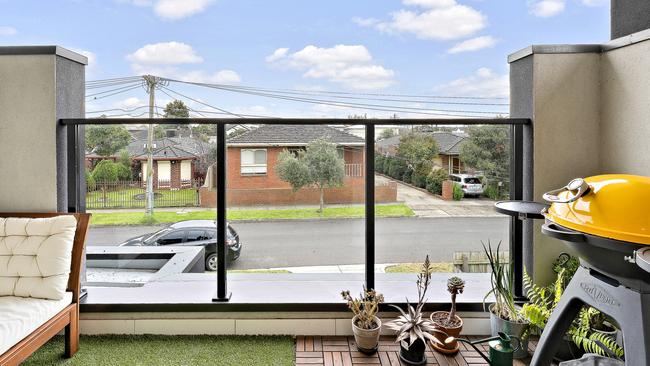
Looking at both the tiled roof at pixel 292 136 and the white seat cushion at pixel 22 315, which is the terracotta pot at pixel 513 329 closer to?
the tiled roof at pixel 292 136

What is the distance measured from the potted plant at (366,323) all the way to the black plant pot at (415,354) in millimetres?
205

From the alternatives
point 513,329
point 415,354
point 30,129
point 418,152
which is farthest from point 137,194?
point 513,329

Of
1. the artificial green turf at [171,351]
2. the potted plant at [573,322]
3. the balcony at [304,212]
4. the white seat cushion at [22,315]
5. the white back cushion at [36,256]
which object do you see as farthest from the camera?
the balcony at [304,212]

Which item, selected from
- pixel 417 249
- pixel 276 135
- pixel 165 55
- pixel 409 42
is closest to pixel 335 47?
pixel 409 42

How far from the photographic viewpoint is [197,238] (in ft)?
8.52

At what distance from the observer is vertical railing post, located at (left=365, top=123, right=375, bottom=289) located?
2494 mm

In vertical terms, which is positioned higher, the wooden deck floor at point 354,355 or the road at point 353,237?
the road at point 353,237

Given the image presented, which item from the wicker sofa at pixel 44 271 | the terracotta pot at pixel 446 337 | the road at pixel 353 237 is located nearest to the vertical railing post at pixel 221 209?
the road at pixel 353 237

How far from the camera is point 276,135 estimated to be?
2525mm

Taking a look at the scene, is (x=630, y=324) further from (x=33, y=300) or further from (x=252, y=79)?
(x=252, y=79)

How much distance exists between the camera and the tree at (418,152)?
254 cm

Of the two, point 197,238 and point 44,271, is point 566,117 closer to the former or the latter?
point 197,238

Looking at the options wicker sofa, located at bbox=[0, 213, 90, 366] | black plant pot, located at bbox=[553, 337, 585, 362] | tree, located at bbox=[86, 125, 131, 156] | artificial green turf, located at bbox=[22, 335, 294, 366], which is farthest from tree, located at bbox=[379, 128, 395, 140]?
wicker sofa, located at bbox=[0, 213, 90, 366]

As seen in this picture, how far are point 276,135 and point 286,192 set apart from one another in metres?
0.42
